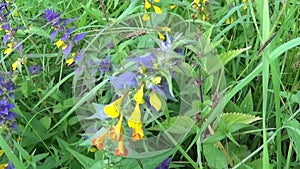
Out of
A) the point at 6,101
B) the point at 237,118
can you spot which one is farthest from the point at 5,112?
the point at 237,118

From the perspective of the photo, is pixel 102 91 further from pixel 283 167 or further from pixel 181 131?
pixel 283 167

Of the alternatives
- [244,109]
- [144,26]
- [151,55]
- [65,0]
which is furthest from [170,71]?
[65,0]

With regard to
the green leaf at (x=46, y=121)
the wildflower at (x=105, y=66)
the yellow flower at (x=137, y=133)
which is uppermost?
→ the wildflower at (x=105, y=66)

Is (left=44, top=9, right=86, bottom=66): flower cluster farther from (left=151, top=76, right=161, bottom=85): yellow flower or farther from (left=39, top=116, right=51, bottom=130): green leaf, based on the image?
(left=151, top=76, right=161, bottom=85): yellow flower

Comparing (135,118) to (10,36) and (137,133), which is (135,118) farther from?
(10,36)

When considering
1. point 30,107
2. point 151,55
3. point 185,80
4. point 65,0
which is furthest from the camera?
point 65,0

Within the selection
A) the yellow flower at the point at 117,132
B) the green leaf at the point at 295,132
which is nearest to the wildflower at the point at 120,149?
the yellow flower at the point at 117,132

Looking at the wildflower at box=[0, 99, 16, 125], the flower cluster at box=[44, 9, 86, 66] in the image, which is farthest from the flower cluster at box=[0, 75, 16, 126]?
the flower cluster at box=[44, 9, 86, 66]

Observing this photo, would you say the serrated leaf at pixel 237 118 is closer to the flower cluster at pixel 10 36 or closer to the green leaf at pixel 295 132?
the green leaf at pixel 295 132
